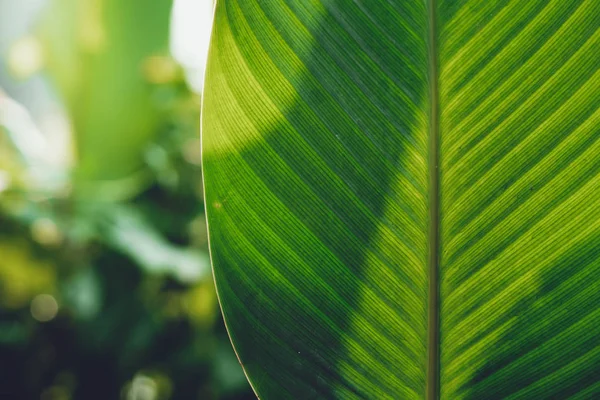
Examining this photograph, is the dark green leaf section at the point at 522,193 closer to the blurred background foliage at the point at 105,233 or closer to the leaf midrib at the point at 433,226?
the leaf midrib at the point at 433,226

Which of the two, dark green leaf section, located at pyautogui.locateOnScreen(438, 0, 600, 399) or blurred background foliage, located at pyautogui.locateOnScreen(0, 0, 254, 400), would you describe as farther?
blurred background foliage, located at pyautogui.locateOnScreen(0, 0, 254, 400)

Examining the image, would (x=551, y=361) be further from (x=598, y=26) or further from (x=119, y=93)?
(x=119, y=93)

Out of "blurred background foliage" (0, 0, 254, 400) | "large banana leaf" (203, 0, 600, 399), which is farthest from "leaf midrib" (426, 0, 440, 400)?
"blurred background foliage" (0, 0, 254, 400)

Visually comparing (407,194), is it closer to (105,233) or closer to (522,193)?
(522,193)

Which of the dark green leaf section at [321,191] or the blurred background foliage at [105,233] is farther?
the blurred background foliage at [105,233]

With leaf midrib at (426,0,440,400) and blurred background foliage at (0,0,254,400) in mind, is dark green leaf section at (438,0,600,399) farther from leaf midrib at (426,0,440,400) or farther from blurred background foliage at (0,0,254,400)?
blurred background foliage at (0,0,254,400)

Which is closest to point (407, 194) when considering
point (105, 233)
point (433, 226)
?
point (433, 226)

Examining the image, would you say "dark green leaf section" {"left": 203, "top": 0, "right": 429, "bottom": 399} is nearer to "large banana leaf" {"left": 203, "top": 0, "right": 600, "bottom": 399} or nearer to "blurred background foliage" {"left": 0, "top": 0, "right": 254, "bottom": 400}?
"large banana leaf" {"left": 203, "top": 0, "right": 600, "bottom": 399}

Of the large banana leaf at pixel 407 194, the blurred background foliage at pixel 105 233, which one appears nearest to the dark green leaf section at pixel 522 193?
the large banana leaf at pixel 407 194
